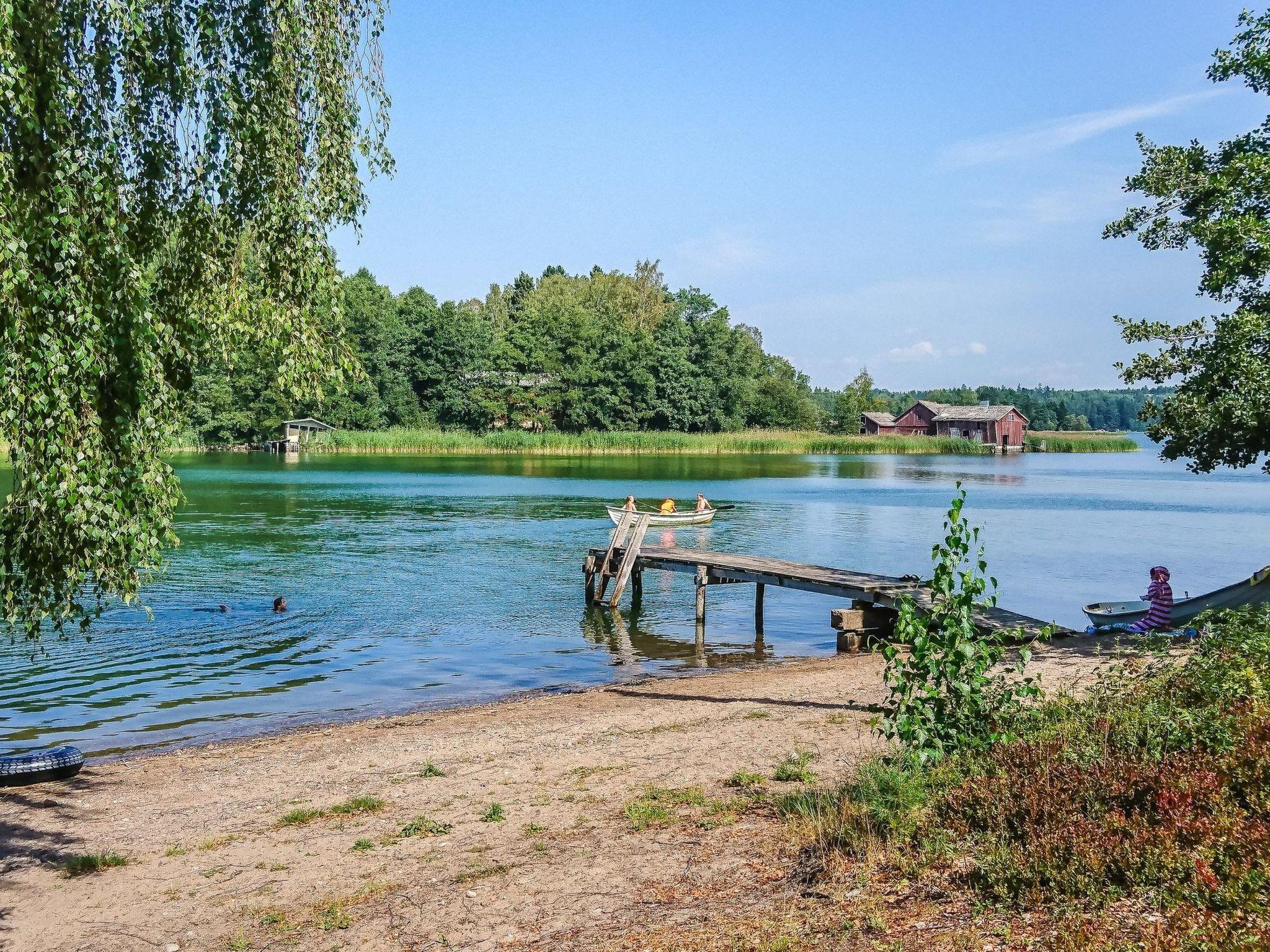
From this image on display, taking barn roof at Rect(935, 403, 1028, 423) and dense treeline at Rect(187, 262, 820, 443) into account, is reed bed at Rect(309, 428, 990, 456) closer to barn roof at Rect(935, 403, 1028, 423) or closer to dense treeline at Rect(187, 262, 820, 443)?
dense treeline at Rect(187, 262, 820, 443)

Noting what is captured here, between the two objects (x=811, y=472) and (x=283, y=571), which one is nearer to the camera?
(x=283, y=571)

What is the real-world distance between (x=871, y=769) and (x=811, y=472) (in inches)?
2905

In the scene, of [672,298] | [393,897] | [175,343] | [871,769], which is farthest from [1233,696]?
[672,298]

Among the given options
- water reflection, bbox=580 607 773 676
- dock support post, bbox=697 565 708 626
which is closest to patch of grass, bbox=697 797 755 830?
water reflection, bbox=580 607 773 676

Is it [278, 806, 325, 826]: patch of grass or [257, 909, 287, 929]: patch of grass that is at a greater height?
[257, 909, 287, 929]: patch of grass

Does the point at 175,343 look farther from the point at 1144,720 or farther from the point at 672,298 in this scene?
the point at 672,298

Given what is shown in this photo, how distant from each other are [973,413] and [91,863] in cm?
13858

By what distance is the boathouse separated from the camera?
135 metres

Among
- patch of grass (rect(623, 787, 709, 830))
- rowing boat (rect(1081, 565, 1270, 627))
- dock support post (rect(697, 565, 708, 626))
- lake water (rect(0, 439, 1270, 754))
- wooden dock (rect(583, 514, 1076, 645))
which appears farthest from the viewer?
dock support post (rect(697, 565, 708, 626))

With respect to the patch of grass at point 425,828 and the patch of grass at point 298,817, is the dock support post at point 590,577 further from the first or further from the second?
the patch of grass at point 425,828

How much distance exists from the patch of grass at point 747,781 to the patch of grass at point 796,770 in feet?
0.51

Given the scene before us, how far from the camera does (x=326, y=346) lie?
25.7ft

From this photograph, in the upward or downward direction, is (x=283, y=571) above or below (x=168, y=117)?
below

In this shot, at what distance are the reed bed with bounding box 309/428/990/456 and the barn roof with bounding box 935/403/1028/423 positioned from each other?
30.2 meters
